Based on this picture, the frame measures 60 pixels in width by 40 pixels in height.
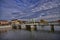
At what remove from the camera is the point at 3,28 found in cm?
223

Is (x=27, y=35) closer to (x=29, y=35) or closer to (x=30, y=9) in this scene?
(x=29, y=35)

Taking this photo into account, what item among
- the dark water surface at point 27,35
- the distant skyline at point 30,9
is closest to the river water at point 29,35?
the dark water surface at point 27,35

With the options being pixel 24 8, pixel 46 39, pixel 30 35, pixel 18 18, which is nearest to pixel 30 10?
pixel 24 8

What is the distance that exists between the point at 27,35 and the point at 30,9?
478mm

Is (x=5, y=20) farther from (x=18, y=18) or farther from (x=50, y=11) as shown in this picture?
(x=50, y=11)

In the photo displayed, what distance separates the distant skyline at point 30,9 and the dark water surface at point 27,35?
0.26 metres

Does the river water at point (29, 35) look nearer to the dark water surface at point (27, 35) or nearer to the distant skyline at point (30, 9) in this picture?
the dark water surface at point (27, 35)

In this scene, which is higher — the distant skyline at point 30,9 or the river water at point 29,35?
the distant skyline at point 30,9

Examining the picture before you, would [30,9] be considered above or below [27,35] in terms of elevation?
above

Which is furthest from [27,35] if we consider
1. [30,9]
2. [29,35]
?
[30,9]

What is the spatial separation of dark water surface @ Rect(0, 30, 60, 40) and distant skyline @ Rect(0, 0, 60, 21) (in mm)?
260

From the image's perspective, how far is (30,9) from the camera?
216 centimetres

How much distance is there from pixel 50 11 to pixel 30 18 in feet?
1.26

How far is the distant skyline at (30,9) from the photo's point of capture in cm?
203
